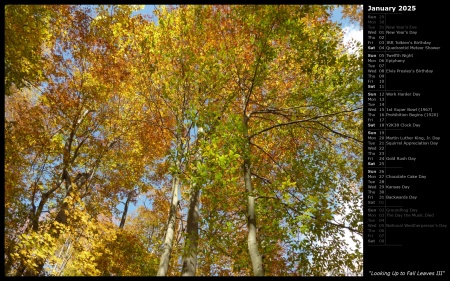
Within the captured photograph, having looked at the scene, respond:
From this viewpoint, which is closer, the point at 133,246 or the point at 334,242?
the point at 334,242

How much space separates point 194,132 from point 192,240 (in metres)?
5.69

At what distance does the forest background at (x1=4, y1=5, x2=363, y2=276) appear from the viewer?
7629mm

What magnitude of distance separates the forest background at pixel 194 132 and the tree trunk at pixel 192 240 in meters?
0.05

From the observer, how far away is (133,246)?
14.3m

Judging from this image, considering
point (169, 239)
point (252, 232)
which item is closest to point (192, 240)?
point (169, 239)

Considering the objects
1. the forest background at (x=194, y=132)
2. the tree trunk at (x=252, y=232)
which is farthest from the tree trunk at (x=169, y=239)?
the tree trunk at (x=252, y=232)

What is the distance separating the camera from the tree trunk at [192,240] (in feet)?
25.8

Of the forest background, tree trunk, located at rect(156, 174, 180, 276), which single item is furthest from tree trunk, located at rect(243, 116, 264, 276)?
tree trunk, located at rect(156, 174, 180, 276)

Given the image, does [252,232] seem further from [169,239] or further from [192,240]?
[169,239]

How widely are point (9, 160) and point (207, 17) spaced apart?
1114cm

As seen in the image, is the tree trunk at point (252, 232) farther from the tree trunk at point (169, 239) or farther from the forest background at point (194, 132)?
the tree trunk at point (169, 239)

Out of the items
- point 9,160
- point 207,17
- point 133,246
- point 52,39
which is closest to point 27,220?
point 9,160
